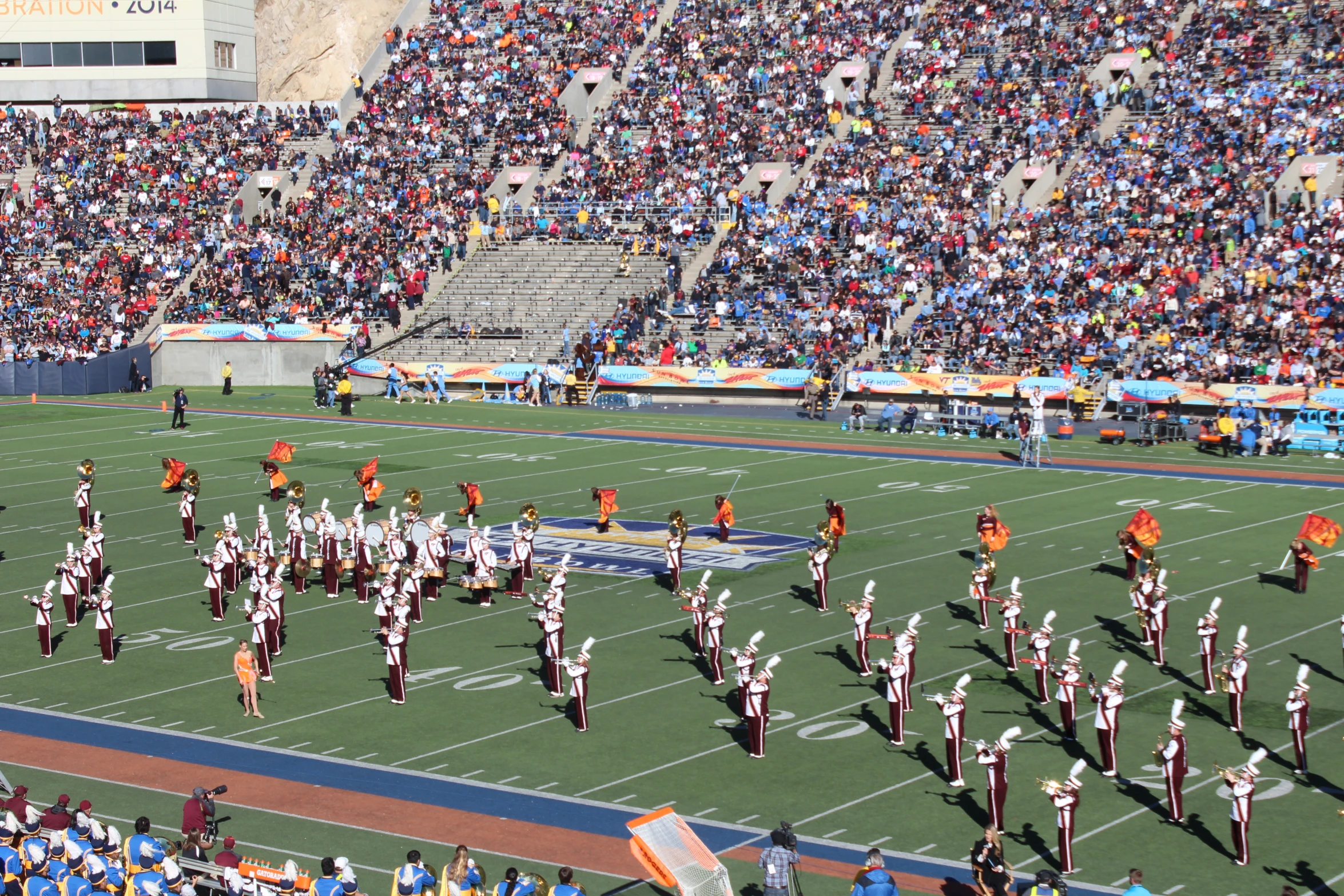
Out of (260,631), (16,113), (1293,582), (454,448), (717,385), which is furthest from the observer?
(16,113)

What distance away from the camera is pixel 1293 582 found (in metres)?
22.3

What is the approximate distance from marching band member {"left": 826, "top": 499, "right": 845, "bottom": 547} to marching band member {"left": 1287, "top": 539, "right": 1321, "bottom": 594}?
6.42 meters

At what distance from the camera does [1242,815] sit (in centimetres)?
1267

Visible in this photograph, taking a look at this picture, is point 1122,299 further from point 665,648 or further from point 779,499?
point 665,648

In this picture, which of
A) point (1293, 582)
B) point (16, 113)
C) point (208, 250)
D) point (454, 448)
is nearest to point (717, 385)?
point (454, 448)

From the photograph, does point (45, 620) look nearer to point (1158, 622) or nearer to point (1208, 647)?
point (1158, 622)

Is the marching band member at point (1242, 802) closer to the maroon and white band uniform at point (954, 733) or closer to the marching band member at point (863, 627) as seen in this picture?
the maroon and white band uniform at point (954, 733)

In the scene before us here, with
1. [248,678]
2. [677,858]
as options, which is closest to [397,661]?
[248,678]

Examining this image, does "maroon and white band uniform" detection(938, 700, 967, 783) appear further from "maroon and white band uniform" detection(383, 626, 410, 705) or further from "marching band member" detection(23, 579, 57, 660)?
"marching band member" detection(23, 579, 57, 660)

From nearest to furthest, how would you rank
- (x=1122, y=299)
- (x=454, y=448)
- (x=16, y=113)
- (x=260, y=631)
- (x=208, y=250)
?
1. (x=260, y=631)
2. (x=454, y=448)
3. (x=1122, y=299)
4. (x=208, y=250)
5. (x=16, y=113)

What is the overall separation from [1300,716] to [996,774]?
350 centimetres

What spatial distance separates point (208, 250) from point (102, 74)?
615 inches

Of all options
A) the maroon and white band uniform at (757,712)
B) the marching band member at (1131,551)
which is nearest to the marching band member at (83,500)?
the maroon and white band uniform at (757,712)

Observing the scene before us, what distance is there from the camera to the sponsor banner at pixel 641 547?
23766 mm
